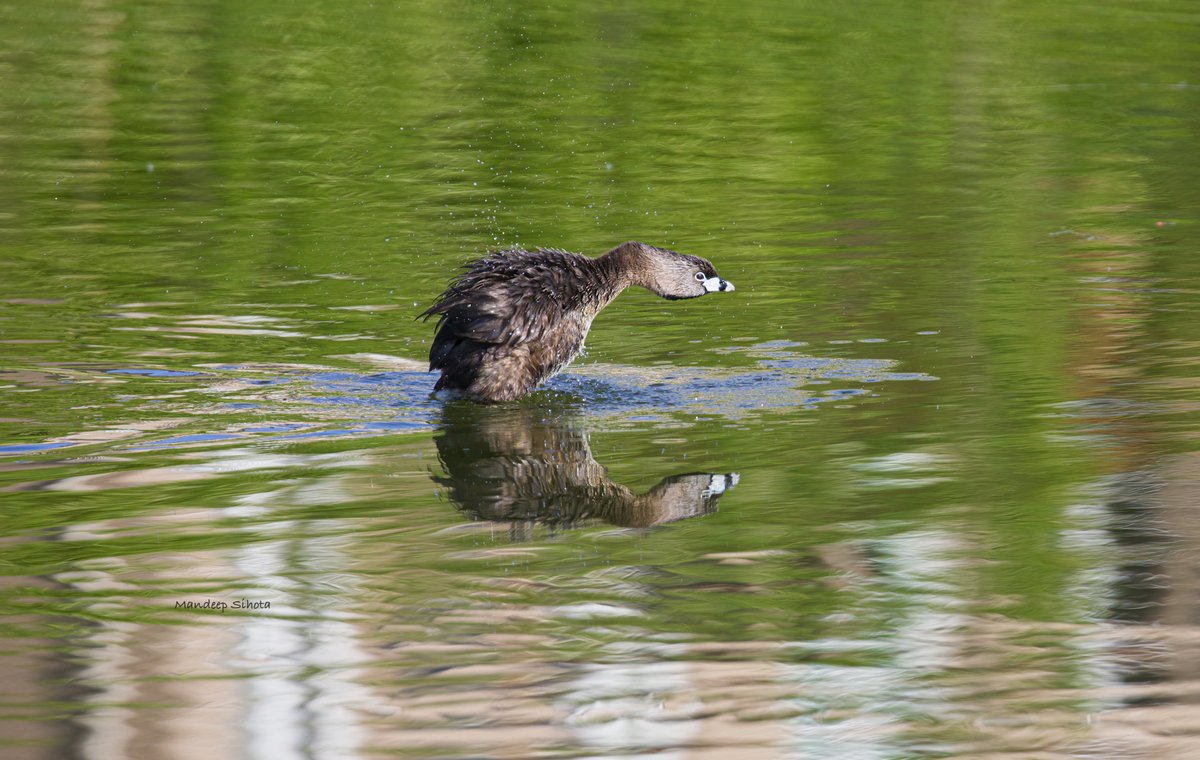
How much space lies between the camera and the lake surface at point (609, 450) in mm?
6289

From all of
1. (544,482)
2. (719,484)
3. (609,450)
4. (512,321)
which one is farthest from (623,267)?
(719,484)

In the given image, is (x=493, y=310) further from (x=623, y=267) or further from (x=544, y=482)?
(x=544, y=482)

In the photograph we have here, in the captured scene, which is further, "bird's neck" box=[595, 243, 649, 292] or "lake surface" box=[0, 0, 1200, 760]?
"bird's neck" box=[595, 243, 649, 292]

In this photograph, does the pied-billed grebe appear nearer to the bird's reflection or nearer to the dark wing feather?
the dark wing feather

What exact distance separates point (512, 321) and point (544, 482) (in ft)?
6.38

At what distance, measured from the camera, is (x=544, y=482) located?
905 cm

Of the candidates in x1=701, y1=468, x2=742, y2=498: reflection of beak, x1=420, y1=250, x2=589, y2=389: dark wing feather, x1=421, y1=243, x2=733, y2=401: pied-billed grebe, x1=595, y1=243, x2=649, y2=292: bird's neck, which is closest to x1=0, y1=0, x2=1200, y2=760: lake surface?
x1=701, y1=468, x2=742, y2=498: reflection of beak

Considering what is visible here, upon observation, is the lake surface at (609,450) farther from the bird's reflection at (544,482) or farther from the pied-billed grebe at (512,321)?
the pied-billed grebe at (512,321)

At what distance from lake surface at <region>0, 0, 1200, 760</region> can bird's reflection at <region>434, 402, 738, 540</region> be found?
0.03m

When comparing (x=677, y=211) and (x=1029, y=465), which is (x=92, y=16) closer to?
(x=677, y=211)

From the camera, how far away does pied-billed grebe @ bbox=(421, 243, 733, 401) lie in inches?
423

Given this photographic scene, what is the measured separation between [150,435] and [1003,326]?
5915 millimetres

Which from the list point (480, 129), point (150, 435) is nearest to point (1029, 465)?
point (150, 435)

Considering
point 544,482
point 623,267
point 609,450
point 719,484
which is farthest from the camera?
point 623,267
